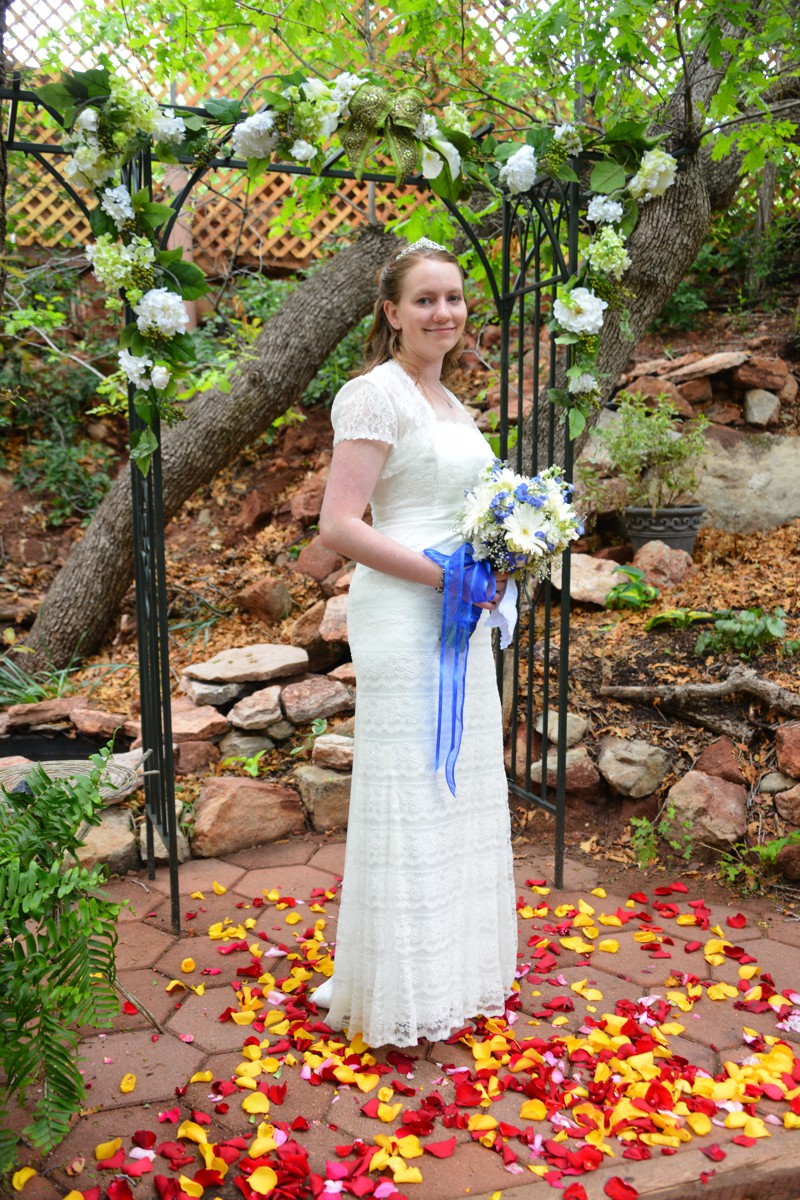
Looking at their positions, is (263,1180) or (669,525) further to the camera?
(669,525)

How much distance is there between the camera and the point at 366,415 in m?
2.38

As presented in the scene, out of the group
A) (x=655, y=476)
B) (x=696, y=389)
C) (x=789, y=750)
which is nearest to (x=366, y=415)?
(x=789, y=750)

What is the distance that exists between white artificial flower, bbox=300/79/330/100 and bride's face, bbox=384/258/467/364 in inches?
32.1

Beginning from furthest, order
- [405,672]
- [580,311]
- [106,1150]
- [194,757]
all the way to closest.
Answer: [194,757]
[580,311]
[405,672]
[106,1150]

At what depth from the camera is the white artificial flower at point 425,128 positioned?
2.88 metres

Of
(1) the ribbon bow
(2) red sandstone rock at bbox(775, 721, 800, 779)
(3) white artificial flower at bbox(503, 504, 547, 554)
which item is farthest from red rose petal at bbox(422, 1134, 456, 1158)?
(1) the ribbon bow

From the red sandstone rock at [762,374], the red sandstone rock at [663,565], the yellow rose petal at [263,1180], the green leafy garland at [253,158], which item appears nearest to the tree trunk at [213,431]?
the red sandstone rock at [663,565]

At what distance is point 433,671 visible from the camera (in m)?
2.51

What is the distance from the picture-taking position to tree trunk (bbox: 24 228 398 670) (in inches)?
219

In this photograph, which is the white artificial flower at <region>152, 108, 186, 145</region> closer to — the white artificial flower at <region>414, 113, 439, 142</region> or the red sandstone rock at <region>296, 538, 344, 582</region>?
the white artificial flower at <region>414, 113, 439, 142</region>

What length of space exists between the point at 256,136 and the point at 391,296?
833 mm

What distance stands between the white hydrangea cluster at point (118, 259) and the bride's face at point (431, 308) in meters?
0.84

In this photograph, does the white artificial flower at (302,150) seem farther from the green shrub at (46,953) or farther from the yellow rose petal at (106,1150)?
the yellow rose petal at (106,1150)

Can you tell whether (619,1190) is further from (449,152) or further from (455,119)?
(455,119)
